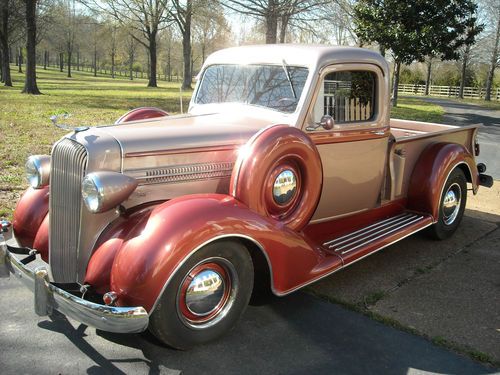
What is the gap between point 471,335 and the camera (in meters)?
3.09

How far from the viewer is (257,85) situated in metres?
3.91

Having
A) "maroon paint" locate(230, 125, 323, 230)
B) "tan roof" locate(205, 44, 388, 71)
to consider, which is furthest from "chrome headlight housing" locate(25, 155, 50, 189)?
"tan roof" locate(205, 44, 388, 71)

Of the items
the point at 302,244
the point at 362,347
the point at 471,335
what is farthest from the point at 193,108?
the point at 471,335

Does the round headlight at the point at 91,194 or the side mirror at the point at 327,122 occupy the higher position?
the side mirror at the point at 327,122

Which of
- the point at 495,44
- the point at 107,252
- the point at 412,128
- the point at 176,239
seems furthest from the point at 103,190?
the point at 495,44

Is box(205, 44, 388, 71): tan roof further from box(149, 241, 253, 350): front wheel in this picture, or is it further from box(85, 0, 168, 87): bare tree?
box(85, 0, 168, 87): bare tree

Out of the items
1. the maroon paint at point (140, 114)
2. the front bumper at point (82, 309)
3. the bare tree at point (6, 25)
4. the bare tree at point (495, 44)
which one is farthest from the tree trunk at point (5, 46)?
the bare tree at point (495, 44)

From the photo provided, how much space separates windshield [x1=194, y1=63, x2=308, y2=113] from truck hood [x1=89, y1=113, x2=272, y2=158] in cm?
20

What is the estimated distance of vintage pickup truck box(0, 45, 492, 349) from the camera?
2.59m

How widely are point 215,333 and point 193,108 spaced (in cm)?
226

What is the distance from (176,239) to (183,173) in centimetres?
76

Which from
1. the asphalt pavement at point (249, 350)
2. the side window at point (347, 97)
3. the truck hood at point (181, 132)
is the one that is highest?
the side window at point (347, 97)

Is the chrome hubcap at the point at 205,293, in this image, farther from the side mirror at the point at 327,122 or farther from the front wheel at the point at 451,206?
the front wheel at the point at 451,206

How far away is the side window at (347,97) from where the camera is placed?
12.4 feet
